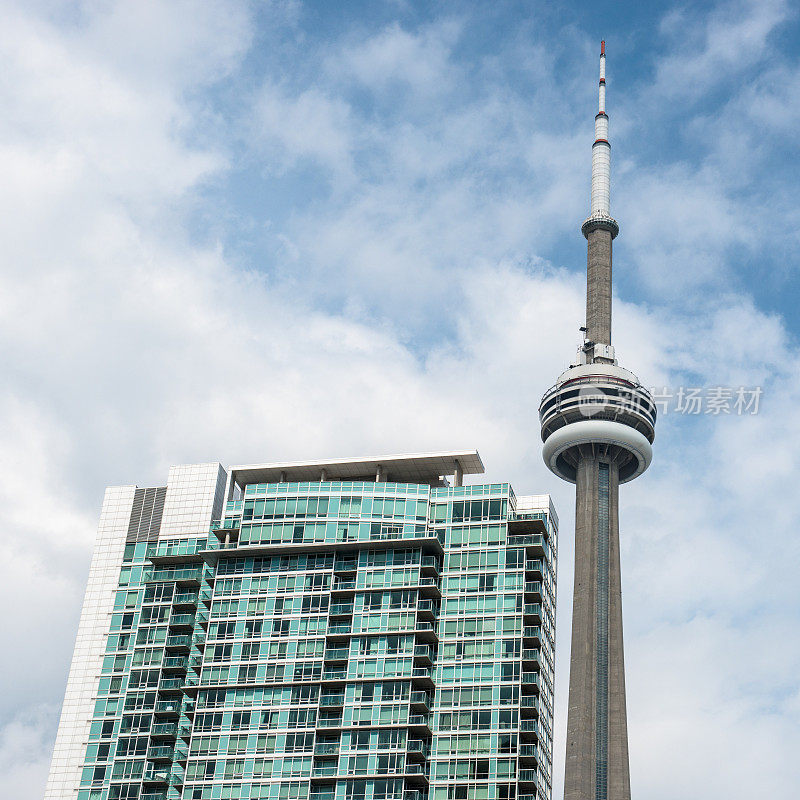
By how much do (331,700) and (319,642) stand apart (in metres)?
7.09

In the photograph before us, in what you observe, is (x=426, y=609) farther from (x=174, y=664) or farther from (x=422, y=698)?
(x=174, y=664)

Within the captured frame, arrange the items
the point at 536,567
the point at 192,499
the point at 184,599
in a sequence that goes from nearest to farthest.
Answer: the point at 536,567, the point at 184,599, the point at 192,499

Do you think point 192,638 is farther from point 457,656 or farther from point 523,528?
point 523,528

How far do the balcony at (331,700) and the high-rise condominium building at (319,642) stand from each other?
23cm

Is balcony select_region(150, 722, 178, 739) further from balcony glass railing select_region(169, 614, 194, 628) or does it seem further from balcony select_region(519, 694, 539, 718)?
balcony select_region(519, 694, 539, 718)

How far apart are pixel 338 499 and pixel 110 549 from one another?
31.9 m

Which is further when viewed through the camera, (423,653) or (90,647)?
(90,647)

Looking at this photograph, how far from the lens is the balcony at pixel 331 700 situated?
137 m

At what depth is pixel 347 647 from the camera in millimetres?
141125

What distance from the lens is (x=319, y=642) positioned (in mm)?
141250

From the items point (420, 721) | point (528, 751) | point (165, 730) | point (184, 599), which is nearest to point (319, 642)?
point (420, 721)

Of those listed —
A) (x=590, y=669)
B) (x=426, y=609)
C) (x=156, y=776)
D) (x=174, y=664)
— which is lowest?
(x=156, y=776)

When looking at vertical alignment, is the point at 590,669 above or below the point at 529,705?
above

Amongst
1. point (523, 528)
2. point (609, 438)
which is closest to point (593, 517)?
point (609, 438)
